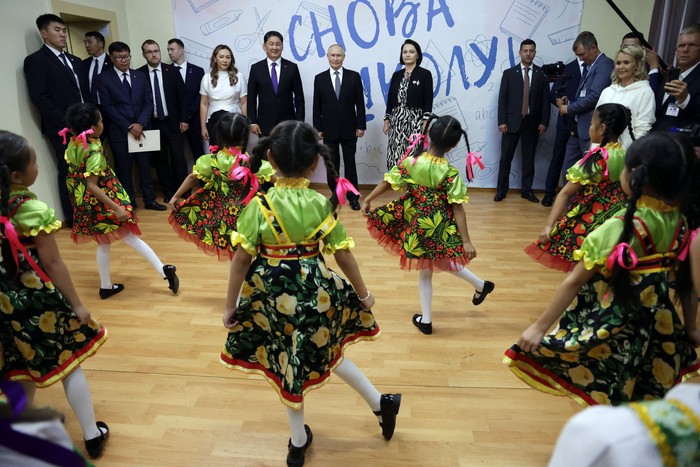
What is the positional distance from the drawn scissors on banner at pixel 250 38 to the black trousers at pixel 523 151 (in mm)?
3013

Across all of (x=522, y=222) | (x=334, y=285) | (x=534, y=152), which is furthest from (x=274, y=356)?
(x=534, y=152)

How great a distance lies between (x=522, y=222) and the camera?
15.1ft

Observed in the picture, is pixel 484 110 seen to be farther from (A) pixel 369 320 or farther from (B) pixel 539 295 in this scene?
(A) pixel 369 320

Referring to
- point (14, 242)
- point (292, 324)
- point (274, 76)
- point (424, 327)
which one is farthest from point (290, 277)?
point (274, 76)

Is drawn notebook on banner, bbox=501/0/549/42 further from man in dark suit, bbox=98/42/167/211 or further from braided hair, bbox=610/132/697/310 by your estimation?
braided hair, bbox=610/132/697/310

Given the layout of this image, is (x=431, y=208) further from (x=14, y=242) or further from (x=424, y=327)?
(x=14, y=242)

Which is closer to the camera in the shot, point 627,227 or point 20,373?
point 627,227

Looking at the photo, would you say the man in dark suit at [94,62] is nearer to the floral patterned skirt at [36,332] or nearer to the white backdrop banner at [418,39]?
the white backdrop banner at [418,39]

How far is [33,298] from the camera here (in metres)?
1.50

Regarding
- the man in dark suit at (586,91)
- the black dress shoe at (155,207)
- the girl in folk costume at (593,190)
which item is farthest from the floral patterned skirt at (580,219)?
the black dress shoe at (155,207)

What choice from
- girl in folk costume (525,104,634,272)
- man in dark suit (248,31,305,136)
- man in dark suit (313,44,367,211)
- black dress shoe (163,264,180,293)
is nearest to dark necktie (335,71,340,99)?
man in dark suit (313,44,367,211)

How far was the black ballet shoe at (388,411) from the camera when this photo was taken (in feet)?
5.66

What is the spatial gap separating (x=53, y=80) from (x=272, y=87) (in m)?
1.95

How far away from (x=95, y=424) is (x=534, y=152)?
16.3 ft
